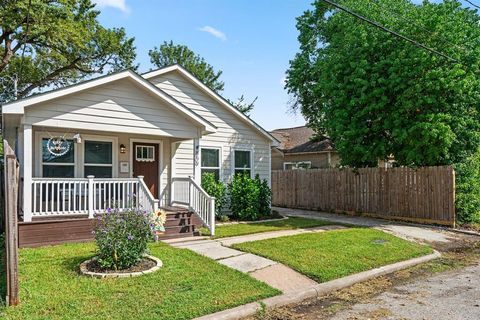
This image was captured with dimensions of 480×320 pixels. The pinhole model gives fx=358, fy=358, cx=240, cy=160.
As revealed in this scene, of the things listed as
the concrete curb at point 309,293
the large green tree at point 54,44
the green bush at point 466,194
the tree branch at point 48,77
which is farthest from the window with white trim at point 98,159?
the tree branch at point 48,77

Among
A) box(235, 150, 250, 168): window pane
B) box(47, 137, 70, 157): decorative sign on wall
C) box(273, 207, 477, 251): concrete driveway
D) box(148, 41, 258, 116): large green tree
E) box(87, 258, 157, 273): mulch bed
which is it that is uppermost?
box(148, 41, 258, 116): large green tree

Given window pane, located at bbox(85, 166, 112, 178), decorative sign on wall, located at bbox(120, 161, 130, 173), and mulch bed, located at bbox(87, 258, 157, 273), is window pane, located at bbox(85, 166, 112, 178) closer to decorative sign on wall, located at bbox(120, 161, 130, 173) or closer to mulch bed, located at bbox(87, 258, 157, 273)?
decorative sign on wall, located at bbox(120, 161, 130, 173)

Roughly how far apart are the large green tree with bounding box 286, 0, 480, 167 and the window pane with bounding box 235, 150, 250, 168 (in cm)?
356

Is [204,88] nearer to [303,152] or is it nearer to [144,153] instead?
[144,153]

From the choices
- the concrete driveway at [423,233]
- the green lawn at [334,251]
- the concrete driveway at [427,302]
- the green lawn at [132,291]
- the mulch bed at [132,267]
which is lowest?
the concrete driveway at [423,233]

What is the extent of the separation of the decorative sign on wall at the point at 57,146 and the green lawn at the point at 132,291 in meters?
3.46

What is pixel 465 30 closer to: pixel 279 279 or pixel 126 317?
pixel 279 279

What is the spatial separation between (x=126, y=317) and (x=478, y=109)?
1277cm

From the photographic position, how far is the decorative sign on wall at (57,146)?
368 inches

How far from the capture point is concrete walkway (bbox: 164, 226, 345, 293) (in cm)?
589

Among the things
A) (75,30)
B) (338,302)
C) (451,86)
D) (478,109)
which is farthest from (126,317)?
(75,30)

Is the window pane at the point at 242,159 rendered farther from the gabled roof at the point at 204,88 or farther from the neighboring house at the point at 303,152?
the neighboring house at the point at 303,152

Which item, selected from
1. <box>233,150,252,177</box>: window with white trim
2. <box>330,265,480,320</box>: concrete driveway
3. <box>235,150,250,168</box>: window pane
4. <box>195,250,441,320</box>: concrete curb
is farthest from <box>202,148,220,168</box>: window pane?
<box>330,265,480,320</box>: concrete driveway

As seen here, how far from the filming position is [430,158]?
12148mm
